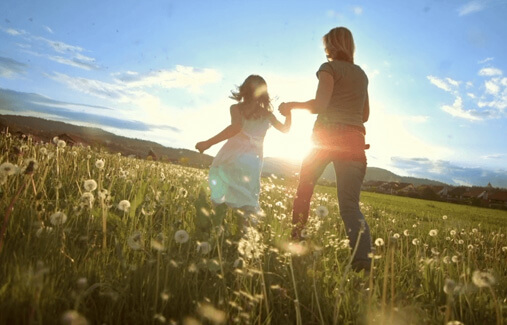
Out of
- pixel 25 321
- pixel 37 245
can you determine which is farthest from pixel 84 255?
pixel 25 321

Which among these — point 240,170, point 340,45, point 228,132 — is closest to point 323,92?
point 340,45

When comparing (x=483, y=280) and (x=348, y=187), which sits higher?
(x=348, y=187)

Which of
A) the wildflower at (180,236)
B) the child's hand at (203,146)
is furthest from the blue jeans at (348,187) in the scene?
the wildflower at (180,236)

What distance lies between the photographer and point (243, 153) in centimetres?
501

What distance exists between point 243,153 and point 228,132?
36cm

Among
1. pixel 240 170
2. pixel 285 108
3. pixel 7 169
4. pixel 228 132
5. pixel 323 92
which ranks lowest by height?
pixel 7 169

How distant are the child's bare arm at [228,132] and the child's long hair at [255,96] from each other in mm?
150

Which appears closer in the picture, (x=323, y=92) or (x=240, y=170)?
(x=323, y=92)

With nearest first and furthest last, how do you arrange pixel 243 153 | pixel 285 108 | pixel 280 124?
pixel 285 108 < pixel 243 153 < pixel 280 124

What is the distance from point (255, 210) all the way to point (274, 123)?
1294 mm

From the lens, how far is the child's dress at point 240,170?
16.3ft

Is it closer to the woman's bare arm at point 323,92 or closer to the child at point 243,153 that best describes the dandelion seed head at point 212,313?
the woman's bare arm at point 323,92

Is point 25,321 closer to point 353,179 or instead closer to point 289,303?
point 289,303

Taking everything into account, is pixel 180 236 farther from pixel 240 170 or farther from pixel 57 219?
pixel 240 170
